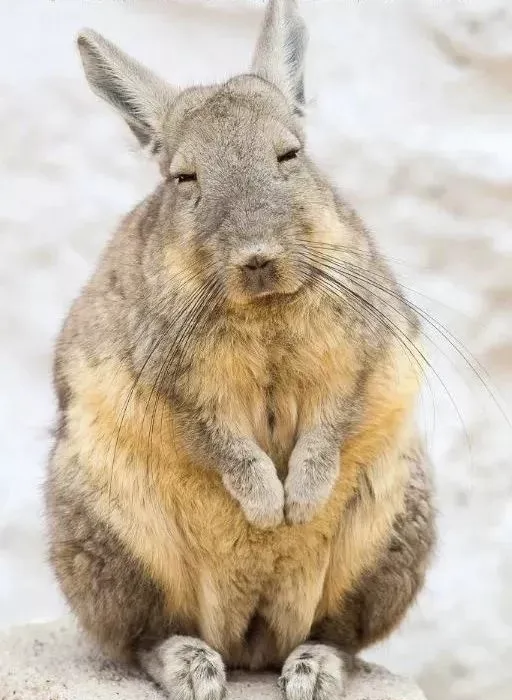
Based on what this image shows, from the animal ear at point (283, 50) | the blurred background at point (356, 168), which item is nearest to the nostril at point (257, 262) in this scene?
the animal ear at point (283, 50)

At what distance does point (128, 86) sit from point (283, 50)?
0.32 metres

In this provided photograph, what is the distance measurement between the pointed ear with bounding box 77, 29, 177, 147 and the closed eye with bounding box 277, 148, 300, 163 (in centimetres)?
28

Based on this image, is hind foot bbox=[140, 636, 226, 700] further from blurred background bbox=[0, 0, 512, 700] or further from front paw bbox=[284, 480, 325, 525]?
blurred background bbox=[0, 0, 512, 700]

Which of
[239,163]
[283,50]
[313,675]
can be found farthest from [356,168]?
[313,675]

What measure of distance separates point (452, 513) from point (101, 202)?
1344mm

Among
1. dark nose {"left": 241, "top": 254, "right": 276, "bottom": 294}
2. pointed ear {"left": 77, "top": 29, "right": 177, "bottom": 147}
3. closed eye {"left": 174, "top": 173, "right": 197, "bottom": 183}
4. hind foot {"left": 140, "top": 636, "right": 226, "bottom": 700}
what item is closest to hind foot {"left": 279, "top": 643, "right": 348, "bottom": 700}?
hind foot {"left": 140, "top": 636, "right": 226, "bottom": 700}

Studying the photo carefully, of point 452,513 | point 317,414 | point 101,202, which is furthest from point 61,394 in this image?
point 452,513

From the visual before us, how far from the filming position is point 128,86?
2312 mm

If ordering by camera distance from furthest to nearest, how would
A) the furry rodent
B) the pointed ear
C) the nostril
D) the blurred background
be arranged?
the blurred background < the pointed ear < the furry rodent < the nostril

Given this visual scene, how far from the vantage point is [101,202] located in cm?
354

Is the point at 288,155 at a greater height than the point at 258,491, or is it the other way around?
the point at 288,155

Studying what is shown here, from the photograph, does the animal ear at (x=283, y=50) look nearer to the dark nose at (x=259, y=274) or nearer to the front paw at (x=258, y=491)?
the dark nose at (x=259, y=274)

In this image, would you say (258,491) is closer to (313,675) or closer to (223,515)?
(223,515)

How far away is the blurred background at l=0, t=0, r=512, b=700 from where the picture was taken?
3480 mm
